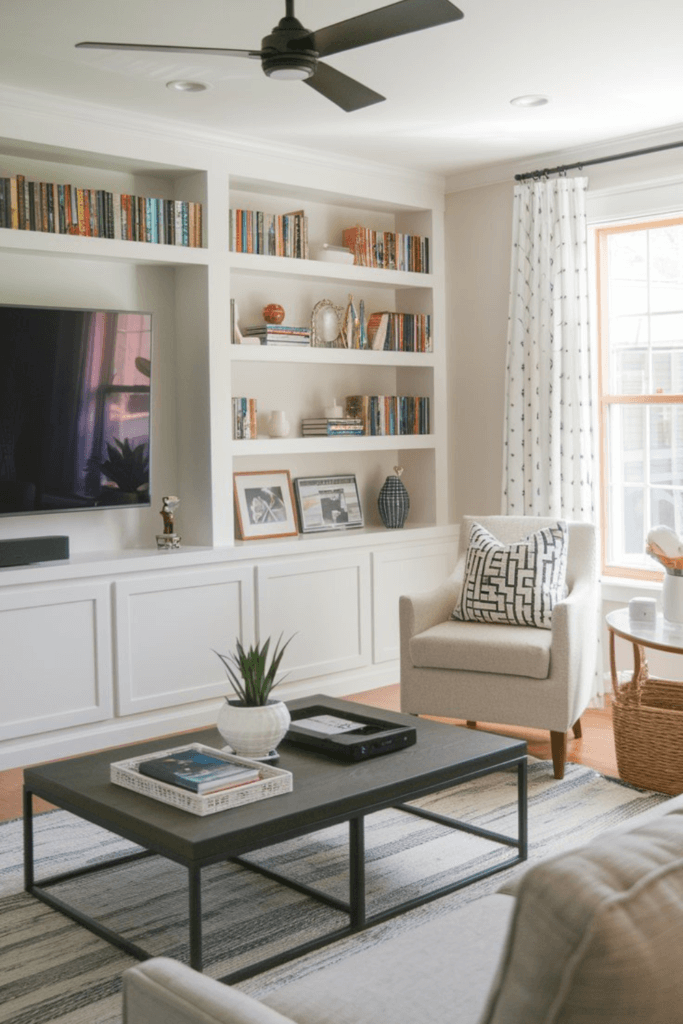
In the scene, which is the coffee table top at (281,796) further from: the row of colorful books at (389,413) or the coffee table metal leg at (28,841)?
the row of colorful books at (389,413)

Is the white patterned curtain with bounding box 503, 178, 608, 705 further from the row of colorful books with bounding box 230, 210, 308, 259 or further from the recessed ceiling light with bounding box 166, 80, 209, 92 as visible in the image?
the recessed ceiling light with bounding box 166, 80, 209, 92

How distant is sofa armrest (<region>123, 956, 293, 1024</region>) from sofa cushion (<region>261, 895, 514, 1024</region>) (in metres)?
0.20

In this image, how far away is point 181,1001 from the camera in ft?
4.28

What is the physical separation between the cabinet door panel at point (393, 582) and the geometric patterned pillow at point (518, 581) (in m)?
1.04

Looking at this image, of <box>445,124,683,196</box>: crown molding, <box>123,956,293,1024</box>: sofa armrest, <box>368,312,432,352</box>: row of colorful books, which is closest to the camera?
<box>123,956,293,1024</box>: sofa armrest

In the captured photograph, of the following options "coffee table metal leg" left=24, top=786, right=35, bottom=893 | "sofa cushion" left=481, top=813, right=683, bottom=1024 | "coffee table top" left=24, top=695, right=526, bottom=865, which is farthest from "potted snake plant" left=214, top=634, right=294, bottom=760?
"sofa cushion" left=481, top=813, right=683, bottom=1024

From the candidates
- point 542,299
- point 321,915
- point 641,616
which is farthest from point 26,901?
point 542,299

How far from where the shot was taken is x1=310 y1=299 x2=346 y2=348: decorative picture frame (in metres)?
5.44

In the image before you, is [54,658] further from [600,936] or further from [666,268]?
[600,936]

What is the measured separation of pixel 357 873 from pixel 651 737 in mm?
1497

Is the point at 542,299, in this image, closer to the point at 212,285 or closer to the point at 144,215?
the point at 212,285

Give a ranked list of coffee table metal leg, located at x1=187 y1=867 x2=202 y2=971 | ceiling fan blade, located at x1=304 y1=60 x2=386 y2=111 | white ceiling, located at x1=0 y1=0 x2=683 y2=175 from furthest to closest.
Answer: white ceiling, located at x1=0 y1=0 x2=683 y2=175, ceiling fan blade, located at x1=304 y1=60 x2=386 y2=111, coffee table metal leg, located at x1=187 y1=867 x2=202 y2=971

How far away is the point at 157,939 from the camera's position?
8.79ft

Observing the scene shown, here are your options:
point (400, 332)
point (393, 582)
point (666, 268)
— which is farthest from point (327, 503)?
point (666, 268)
